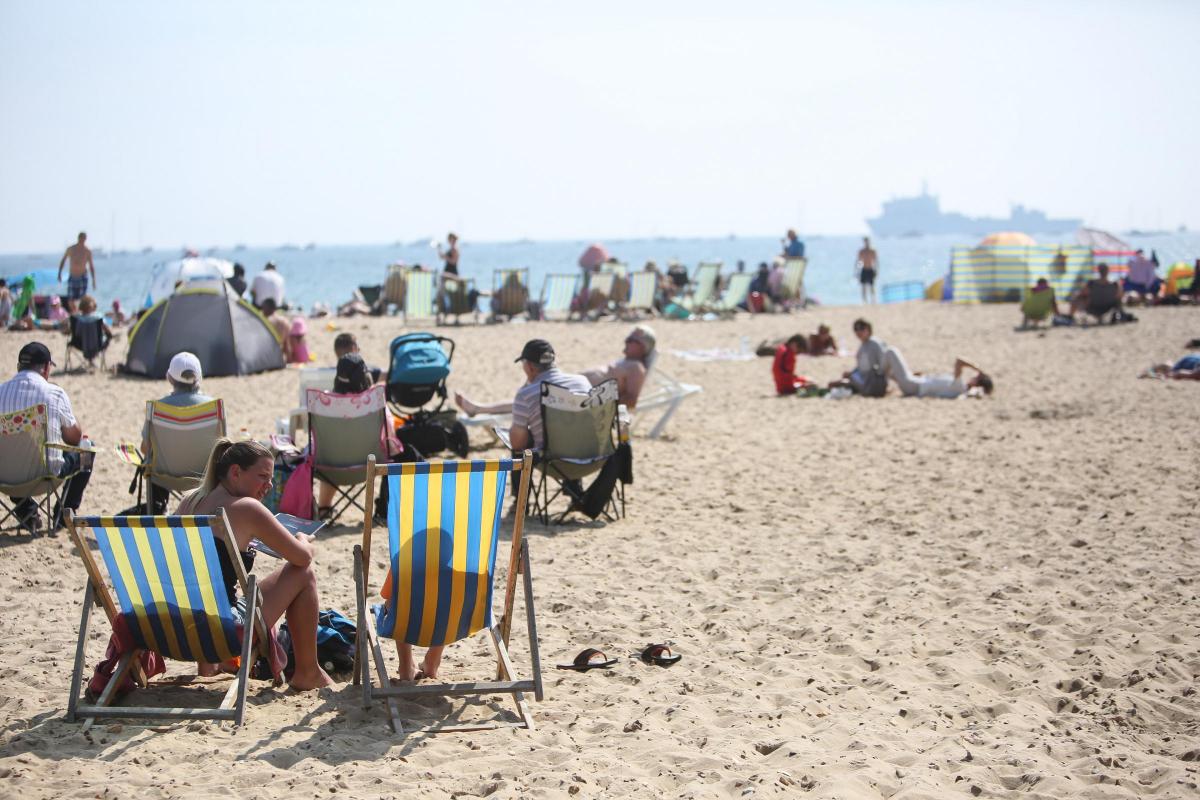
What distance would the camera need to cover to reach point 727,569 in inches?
217

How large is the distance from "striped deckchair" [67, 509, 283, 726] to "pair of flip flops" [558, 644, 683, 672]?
3.75ft

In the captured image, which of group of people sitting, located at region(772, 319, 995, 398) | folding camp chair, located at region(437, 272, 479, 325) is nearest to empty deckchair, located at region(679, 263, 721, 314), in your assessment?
folding camp chair, located at region(437, 272, 479, 325)

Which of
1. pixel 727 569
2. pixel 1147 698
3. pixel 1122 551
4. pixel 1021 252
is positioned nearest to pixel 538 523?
pixel 727 569

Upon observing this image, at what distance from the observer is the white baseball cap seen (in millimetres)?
5949

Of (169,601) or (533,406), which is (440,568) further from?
(533,406)

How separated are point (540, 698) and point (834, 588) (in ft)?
6.21

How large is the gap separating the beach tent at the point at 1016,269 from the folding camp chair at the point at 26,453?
1904 centimetres

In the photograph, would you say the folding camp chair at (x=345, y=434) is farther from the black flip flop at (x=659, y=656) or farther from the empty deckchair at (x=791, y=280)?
the empty deckchair at (x=791, y=280)

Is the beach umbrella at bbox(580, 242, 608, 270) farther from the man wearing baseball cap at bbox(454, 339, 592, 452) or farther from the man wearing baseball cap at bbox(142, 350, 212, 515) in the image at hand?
the man wearing baseball cap at bbox(142, 350, 212, 515)

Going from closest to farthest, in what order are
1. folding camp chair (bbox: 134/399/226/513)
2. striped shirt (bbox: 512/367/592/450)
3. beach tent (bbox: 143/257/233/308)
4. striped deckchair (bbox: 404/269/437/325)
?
folding camp chair (bbox: 134/399/226/513)
striped shirt (bbox: 512/367/592/450)
beach tent (bbox: 143/257/233/308)
striped deckchair (bbox: 404/269/437/325)

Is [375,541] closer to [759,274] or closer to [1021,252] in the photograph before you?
[759,274]

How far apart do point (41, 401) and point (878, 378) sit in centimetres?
742

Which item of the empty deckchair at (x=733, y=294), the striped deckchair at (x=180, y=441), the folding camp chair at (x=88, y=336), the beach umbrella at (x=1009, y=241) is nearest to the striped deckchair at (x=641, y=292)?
the empty deckchair at (x=733, y=294)

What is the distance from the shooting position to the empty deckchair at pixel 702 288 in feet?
65.2
